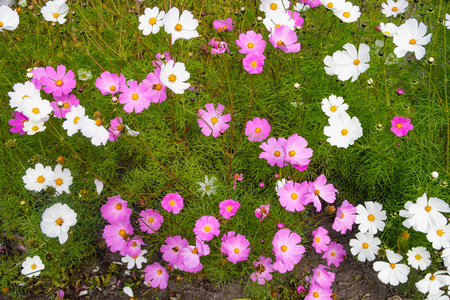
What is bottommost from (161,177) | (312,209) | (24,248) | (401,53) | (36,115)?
(24,248)

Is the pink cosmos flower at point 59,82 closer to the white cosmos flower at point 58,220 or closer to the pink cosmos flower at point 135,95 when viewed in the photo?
the pink cosmos flower at point 135,95

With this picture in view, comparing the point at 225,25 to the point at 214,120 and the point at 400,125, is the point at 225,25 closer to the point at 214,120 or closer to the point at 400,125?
the point at 214,120

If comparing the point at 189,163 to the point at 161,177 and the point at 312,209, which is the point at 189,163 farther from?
the point at 312,209

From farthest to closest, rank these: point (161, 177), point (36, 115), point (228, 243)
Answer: point (161, 177) < point (228, 243) < point (36, 115)

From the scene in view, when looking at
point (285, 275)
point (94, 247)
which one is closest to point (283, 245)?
point (285, 275)

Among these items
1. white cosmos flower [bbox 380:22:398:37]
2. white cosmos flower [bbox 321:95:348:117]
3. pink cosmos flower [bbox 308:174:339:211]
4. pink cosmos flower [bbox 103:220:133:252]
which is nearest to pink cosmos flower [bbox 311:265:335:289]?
pink cosmos flower [bbox 308:174:339:211]

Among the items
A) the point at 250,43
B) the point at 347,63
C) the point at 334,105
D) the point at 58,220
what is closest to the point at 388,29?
the point at 347,63

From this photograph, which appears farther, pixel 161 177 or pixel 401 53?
pixel 161 177
